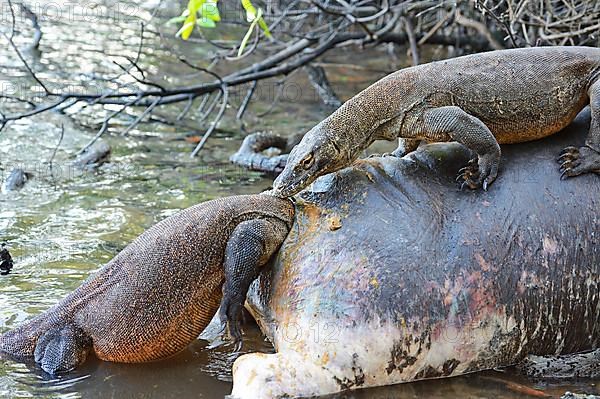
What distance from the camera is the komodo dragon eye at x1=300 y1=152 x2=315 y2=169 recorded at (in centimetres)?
439

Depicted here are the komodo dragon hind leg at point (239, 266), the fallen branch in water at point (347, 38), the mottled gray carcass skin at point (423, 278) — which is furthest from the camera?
the fallen branch in water at point (347, 38)

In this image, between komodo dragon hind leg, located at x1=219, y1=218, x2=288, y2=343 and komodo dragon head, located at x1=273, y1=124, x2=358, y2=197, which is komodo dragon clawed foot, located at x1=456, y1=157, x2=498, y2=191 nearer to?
komodo dragon head, located at x1=273, y1=124, x2=358, y2=197

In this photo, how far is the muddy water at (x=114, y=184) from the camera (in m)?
4.23

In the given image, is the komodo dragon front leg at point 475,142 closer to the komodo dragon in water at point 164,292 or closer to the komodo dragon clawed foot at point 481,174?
the komodo dragon clawed foot at point 481,174

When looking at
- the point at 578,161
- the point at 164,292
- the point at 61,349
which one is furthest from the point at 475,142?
the point at 61,349

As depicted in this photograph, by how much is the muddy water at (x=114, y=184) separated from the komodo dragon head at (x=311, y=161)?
2.64ft

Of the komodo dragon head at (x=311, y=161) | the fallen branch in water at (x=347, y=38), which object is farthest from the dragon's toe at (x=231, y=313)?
the fallen branch in water at (x=347, y=38)

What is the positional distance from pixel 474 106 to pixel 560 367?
125cm

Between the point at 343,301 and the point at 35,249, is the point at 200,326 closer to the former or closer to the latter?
the point at 343,301

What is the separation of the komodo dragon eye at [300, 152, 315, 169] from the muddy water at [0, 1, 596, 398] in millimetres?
904

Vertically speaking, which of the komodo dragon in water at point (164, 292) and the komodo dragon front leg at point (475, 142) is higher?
the komodo dragon front leg at point (475, 142)

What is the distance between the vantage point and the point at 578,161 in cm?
446

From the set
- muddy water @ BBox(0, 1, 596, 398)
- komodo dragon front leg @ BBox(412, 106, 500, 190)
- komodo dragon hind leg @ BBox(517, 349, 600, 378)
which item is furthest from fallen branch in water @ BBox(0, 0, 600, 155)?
komodo dragon hind leg @ BBox(517, 349, 600, 378)

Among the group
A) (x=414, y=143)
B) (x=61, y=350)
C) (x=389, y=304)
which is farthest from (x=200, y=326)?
(x=414, y=143)
